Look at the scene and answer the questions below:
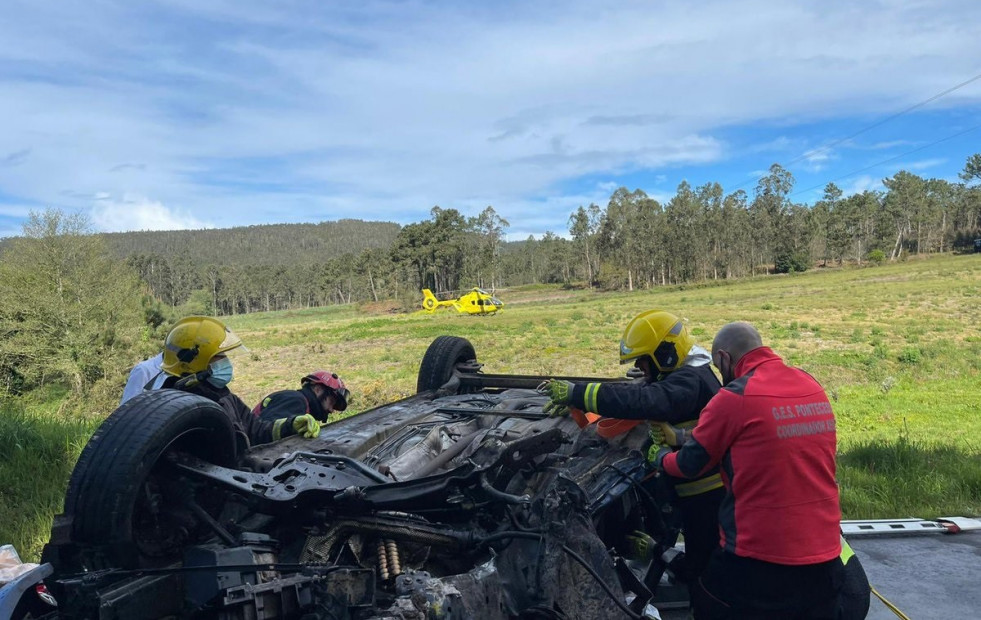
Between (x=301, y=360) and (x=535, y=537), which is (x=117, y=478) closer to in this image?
(x=535, y=537)

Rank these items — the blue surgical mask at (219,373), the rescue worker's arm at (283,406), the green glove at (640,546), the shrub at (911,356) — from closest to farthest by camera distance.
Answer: the green glove at (640,546) → the blue surgical mask at (219,373) → the rescue worker's arm at (283,406) → the shrub at (911,356)

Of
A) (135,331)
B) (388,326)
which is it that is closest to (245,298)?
(388,326)

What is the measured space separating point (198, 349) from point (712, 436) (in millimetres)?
3046

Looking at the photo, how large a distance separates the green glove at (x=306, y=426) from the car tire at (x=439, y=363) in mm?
2194

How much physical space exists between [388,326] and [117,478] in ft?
109

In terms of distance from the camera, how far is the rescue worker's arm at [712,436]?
2844 millimetres

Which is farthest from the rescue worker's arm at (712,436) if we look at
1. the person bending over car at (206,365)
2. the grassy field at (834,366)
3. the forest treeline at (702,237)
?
the forest treeline at (702,237)

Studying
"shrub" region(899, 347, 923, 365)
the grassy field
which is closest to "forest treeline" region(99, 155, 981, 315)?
the grassy field

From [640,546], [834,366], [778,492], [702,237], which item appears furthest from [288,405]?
[702,237]

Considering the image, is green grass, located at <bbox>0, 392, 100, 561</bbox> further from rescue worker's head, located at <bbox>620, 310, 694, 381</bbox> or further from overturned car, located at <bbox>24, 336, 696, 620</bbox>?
rescue worker's head, located at <bbox>620, 310, 694, 381</bbox>

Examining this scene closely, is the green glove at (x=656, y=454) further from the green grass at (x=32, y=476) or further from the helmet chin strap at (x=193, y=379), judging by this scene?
the green grass at (x=32, y=476)

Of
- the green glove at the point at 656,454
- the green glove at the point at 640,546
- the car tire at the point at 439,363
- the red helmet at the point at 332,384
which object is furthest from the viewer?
the car tire at the point at 439,363

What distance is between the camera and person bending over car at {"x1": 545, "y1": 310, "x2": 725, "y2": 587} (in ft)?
12.6

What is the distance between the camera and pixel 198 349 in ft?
13.5
